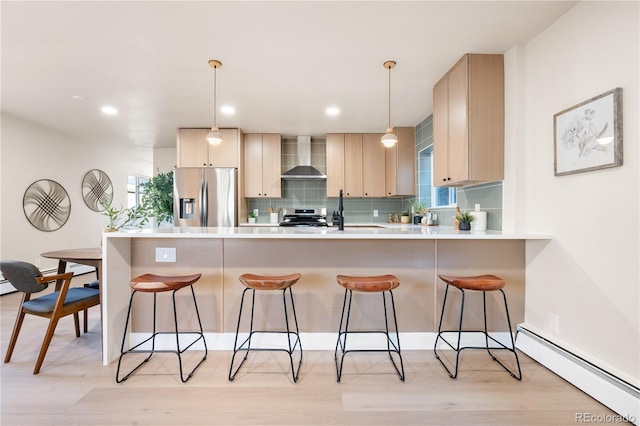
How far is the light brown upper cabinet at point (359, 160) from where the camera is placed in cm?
466

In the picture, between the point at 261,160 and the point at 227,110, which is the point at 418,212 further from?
the point at 227,110

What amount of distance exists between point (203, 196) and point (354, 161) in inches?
97.2

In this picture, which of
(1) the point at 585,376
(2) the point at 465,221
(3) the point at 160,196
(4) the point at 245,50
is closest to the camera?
(1) the point at 585,376

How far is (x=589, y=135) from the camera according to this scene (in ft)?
5.72

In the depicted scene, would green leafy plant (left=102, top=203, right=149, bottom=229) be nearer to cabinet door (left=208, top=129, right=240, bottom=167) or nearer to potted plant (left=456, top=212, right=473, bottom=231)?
cabinet door (left=208, top=129, right=240, bottom=167)

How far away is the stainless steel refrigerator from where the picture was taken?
14.0 feet

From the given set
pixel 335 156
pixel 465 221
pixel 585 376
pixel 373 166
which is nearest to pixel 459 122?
pixel 465 221

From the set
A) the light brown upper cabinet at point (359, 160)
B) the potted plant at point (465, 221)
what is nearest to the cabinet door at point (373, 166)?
the light brown upper cabinet at point (359, 160)

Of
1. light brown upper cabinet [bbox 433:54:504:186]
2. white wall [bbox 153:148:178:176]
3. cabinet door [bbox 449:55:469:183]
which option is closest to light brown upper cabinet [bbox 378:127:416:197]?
cabinet door [bbox 449:55:469:183]

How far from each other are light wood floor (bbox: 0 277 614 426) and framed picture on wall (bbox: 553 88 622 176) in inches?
56.7

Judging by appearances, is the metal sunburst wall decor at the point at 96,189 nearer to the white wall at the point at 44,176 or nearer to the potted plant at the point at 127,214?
the white wall at the point at 44,176

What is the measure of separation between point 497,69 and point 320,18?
5.24 ft

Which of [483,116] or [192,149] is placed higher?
[192,149]

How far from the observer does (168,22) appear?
77.2 inches
